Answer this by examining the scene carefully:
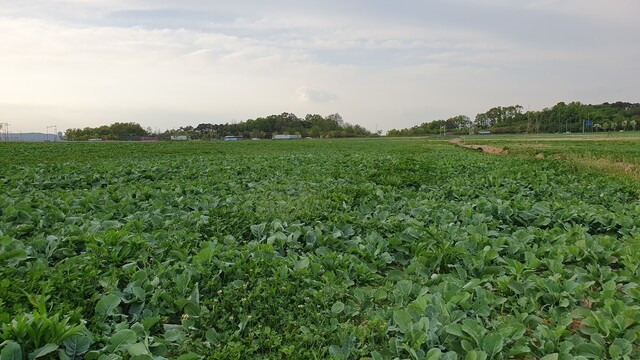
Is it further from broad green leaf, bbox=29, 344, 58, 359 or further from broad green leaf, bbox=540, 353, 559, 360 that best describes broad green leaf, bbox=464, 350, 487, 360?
broad green leaf, bbox=29, 344, 58, 359

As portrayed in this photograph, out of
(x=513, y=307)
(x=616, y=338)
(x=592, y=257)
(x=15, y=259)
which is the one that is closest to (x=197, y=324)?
(x=15, y=259)

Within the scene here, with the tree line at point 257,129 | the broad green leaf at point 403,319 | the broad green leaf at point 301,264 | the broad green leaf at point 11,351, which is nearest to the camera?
the broad green leaf at point 11,351

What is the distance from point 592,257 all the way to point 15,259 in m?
5.31

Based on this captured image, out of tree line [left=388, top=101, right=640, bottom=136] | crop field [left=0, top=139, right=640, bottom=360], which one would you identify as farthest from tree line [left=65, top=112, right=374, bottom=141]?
crop field [left=0, top=139, right=640, bottom=360]

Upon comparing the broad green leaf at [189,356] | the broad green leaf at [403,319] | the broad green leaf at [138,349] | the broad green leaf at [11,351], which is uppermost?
the broad green leaf at [11,351]

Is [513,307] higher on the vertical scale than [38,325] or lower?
lower

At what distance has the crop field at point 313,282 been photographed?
2.49 m

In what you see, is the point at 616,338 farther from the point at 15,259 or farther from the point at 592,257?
the point at 15,259

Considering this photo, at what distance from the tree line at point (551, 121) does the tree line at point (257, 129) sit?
823 inches

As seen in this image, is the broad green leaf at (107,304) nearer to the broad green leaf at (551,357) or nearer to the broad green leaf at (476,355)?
the broad green leaf at (476,355)

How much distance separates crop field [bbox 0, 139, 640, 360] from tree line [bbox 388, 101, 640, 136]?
94.4m

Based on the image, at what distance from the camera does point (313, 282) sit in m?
3.41

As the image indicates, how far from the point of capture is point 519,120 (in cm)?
13100

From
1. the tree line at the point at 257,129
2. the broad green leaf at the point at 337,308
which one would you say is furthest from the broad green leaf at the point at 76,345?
the tree line at the point at 257,129
